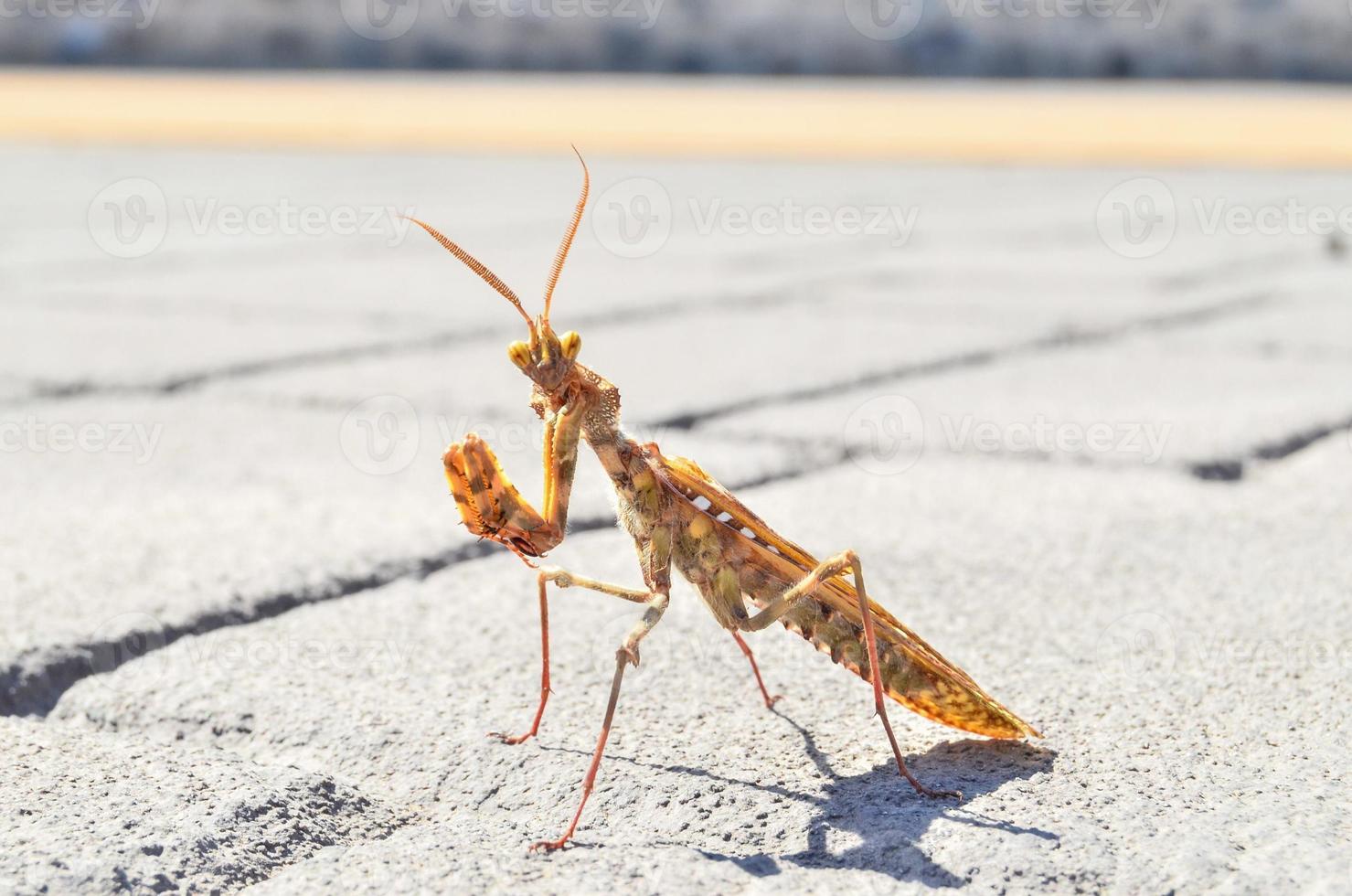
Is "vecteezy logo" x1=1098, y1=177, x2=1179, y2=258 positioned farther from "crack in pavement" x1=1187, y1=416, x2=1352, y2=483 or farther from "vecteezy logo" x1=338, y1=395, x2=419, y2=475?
"vecteezy logo" x1=338, y1=395, x2=419, y2=475

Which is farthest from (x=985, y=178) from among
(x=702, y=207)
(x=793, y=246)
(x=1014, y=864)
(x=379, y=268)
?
(x=1014, y=864)

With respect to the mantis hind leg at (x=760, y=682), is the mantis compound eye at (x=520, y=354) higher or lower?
higher

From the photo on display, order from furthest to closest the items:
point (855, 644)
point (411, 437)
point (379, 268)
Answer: point (379, 268) → point (411, 437) → point (855, 644)

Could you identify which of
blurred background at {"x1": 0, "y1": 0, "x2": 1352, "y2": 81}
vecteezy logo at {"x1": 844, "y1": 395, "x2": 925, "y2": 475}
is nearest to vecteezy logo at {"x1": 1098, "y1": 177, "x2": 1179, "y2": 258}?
vecteezy logo at {"x1": 844, "y1": 395, "x2": 925, "y2": 475}

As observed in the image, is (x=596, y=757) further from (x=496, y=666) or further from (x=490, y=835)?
(x=496, y=666)

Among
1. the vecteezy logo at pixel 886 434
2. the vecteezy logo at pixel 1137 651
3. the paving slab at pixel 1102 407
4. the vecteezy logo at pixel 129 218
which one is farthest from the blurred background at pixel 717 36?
the vecteezy logo at pixel 1137 651

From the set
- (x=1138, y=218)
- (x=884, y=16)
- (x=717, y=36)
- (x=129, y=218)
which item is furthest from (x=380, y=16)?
(x=1138, y=218)

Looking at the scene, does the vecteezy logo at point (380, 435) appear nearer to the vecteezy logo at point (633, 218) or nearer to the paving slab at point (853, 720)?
the paving slab at point (853, 720)
